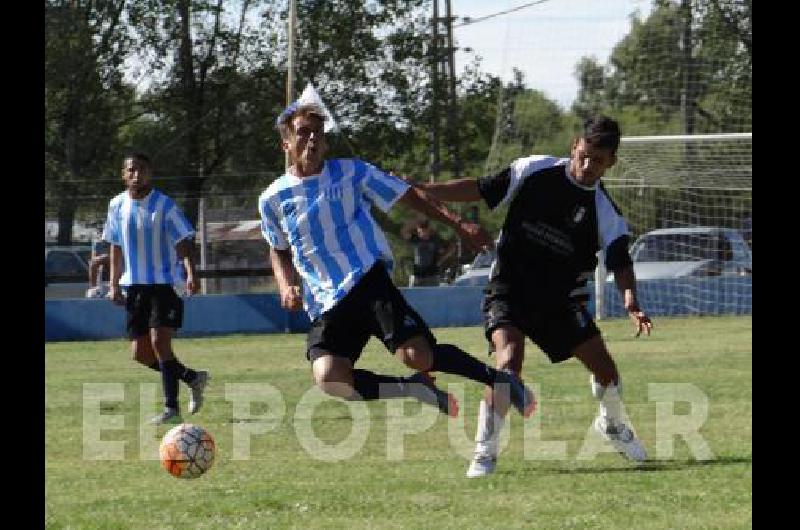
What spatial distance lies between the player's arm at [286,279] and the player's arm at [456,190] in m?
0.82

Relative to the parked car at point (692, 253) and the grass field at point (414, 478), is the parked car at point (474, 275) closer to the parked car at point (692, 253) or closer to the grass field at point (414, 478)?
the parked car at point (692, 253)

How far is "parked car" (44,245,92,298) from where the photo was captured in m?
28.5

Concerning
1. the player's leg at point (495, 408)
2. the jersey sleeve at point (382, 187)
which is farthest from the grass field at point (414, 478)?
the jersey sleeve at point (382, 187)

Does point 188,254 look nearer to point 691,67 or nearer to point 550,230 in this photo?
point 550,230

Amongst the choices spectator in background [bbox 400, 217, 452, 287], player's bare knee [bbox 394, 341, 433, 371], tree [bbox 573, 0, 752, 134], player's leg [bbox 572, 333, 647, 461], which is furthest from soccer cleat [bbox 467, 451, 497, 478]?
spectator in background [bbox 400, 217, 452, 287]

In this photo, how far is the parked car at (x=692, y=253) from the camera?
2697cm

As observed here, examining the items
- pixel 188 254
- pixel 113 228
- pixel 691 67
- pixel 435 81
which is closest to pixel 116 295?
pixel 113 228

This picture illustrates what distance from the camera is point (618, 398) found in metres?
9.16

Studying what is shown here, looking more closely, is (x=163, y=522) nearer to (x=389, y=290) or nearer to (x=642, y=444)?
(x=389, y=290)

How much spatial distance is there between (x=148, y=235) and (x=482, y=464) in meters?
5.06

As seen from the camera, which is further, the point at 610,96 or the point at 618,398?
the point at 610,96

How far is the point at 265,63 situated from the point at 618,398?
30.1 m

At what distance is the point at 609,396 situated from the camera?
911 cm
